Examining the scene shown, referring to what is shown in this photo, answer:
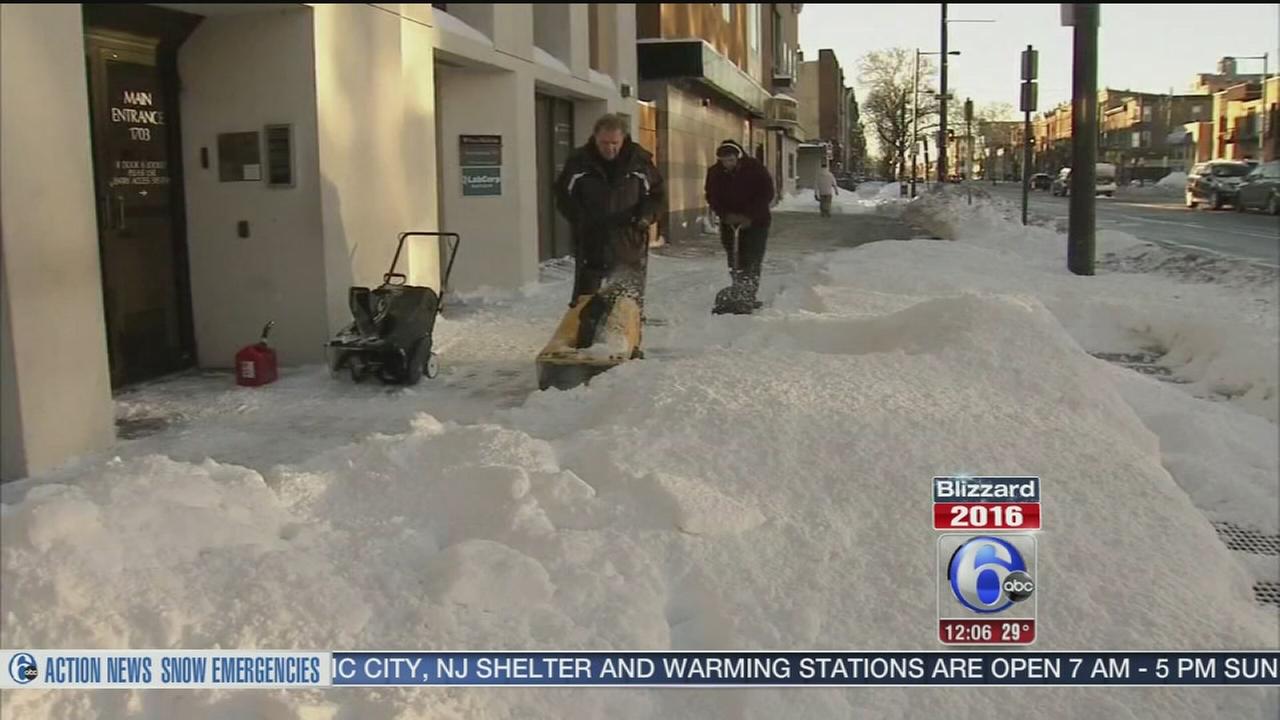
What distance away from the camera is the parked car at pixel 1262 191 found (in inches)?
1169

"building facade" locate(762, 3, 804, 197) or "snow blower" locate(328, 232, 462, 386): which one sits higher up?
"building facade" locate(762, 3, 804, 197)

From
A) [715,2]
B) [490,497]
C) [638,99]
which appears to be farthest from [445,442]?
[715,2]

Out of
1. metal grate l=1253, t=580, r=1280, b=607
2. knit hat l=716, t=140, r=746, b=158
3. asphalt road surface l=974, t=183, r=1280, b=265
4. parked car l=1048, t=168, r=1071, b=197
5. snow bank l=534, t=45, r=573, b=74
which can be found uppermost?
snow bank l=534, t=45, r=573, b=74

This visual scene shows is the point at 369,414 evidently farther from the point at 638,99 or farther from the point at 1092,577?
the point at 638,99

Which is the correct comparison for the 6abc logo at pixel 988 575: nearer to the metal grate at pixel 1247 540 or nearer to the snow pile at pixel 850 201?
the metal grate at pixel 1247 540

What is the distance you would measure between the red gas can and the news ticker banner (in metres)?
4.36

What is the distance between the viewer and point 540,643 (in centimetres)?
299

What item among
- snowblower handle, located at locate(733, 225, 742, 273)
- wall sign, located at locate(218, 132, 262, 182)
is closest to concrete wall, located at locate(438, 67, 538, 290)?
snowblower handle, located at locate(733, 225, 742, 273)

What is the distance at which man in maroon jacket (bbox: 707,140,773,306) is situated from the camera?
9977mm

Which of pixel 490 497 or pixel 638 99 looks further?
pixel 638 99

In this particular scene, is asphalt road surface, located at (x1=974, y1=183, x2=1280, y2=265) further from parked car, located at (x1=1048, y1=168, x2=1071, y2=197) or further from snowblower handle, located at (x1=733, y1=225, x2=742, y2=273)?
snowblower handle, located at (x1=733, y1=225, x2=742, y2=273)

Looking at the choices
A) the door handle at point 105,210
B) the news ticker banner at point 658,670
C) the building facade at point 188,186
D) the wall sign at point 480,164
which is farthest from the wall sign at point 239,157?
the news ticker banner at point 658,670

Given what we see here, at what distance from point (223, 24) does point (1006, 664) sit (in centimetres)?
683

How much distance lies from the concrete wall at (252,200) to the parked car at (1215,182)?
102 ft
